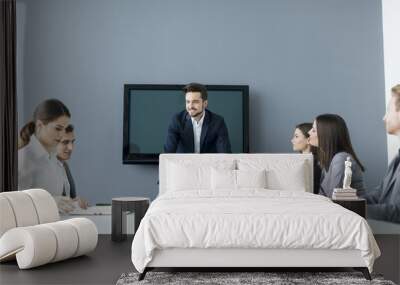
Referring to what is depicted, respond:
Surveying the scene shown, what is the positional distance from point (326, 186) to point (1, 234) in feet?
12.4

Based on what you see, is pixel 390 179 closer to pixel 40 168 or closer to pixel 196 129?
pixel 196 129

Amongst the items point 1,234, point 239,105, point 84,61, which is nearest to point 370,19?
point 239,105

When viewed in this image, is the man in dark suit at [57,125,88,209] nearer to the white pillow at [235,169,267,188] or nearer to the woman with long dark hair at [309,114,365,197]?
the white pillow at [235,169,267,188]

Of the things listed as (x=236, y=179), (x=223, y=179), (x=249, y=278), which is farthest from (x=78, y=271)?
(x=236, y=179)

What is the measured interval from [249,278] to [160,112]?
3.08m

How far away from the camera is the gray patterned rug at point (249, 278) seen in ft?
13.4

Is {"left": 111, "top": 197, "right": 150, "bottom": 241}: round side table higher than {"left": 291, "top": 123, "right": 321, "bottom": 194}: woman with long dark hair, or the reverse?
{"left": 291, "top": 123, "right": 321, "bottom": 194}: woman with long dark hair

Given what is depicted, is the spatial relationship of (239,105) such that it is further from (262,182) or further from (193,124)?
(262,182)

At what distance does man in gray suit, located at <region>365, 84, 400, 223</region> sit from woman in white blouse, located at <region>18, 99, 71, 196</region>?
3.82 m

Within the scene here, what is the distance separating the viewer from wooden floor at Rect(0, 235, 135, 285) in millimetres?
4184

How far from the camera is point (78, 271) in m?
4.51

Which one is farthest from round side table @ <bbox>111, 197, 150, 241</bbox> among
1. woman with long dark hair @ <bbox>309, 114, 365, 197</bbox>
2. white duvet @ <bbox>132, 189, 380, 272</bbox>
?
woman with long dark hair @ <bbox>309, 114, 365, 197</bbox>

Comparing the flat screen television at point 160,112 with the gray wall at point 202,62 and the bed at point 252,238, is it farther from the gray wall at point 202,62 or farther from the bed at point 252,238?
the bed at point 252,238

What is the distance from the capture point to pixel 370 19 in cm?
688
